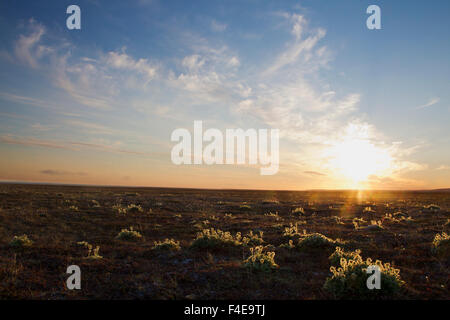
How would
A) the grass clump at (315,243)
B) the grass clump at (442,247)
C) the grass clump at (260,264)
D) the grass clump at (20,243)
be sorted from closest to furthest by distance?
the grass clump at (260,264)
the grass clump at (442,247)
the grass clump at (20,243)
the grass clump at (315,243)

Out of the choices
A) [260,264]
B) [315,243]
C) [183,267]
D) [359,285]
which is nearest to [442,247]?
[315,243]

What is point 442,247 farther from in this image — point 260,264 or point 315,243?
point 260,264

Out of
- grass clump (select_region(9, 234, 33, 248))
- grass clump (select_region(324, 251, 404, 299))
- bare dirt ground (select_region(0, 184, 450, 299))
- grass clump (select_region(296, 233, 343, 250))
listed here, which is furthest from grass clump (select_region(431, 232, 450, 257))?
grass clump (select_region(9, 234, 33, 248))

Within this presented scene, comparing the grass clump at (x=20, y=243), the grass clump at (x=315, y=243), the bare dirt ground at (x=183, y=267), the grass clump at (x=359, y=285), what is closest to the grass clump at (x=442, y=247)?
the bare dirt ground at (x=183, y=267)

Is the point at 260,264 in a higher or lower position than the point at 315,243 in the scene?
higher

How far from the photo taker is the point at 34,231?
14938 millimetres

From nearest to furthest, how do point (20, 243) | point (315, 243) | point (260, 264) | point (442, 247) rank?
point (260, 264), point (442, 247), point (20, 243), point (315, 243)

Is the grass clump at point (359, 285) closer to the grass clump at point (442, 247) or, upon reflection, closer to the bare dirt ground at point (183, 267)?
the bare dirt ground at point (183, 267)

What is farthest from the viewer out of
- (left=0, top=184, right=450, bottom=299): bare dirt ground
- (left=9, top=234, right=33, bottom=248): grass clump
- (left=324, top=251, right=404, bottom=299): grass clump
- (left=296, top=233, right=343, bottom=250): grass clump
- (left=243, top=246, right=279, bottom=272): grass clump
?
(left=296, top=233, right=343, bottom=250): grass clump

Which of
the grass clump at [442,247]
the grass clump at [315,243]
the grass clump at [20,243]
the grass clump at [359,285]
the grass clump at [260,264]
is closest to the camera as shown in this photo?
the grass clump at [359,285]

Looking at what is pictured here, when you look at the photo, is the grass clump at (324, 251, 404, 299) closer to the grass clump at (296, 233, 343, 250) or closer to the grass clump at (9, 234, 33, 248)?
the grass clump at (296, 233, 343, 250)

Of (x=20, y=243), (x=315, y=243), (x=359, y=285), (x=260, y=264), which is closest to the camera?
(x=359, y=285)

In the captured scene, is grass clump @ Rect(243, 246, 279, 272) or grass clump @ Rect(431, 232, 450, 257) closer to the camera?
grass clump @ Rect(243, 246, 279, 272)
